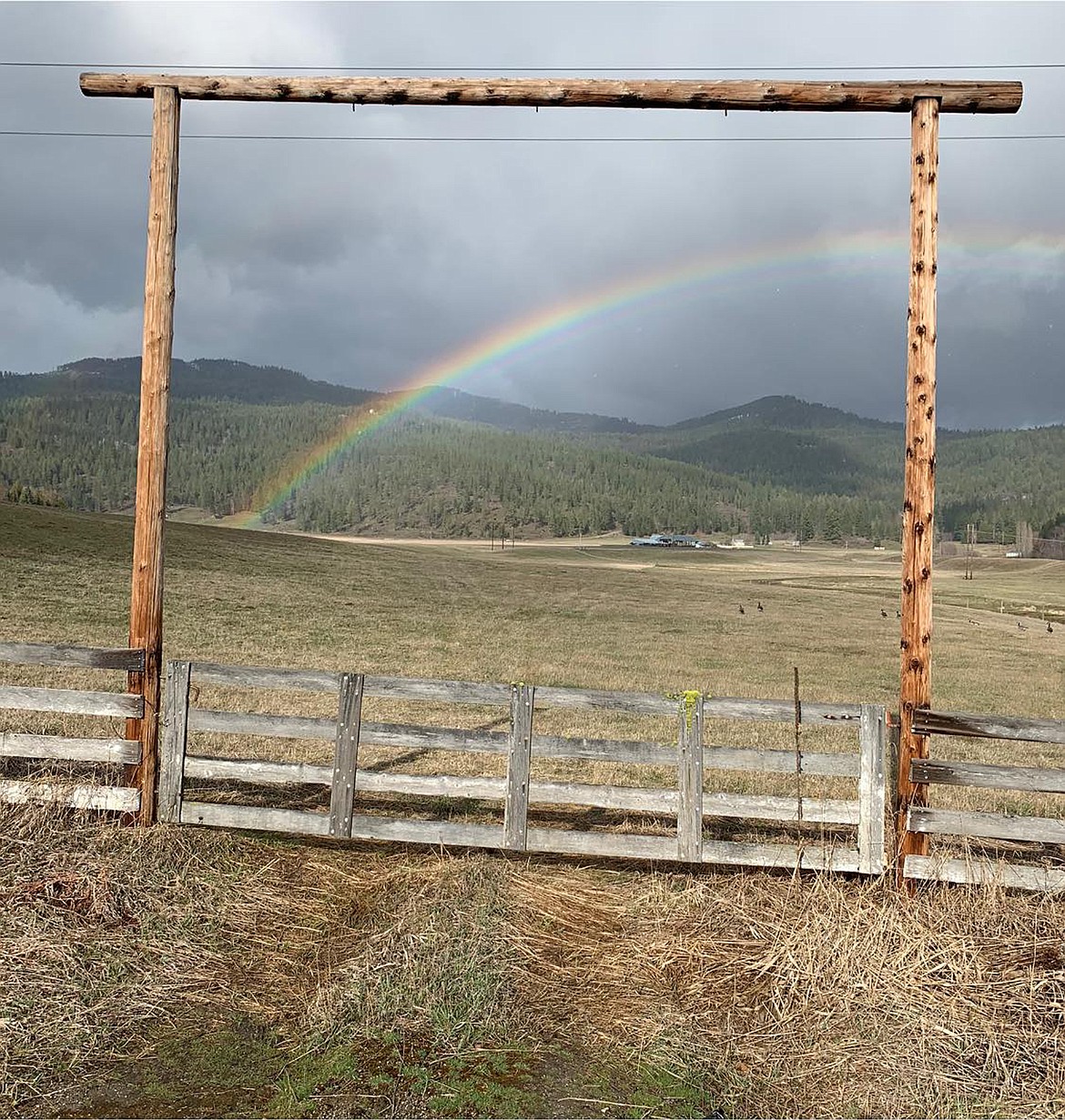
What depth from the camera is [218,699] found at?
18.4 meters

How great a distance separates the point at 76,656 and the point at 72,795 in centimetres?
127

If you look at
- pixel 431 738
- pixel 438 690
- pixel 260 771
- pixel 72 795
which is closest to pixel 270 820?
pixel 260 771

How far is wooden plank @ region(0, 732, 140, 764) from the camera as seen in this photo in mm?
8367

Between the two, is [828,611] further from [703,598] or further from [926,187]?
[926,187]

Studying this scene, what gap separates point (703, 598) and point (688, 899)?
194 ft

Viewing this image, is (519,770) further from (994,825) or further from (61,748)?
(61,748)

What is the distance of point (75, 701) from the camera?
8477mm

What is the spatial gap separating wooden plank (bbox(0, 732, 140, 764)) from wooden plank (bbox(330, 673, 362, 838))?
1894 millimetres

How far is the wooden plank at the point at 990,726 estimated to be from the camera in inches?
294

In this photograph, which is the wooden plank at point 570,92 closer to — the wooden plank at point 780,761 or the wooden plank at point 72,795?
the wooden plank at point 780,761

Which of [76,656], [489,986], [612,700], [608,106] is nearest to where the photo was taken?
[489,986]

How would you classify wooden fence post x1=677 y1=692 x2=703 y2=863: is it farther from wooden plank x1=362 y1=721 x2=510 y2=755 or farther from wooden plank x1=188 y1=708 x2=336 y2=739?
wooden plank x1=188 y1=708 x2=336 y2=739

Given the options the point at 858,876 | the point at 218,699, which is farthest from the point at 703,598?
the point at 858,876

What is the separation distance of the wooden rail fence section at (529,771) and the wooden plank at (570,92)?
529cm
